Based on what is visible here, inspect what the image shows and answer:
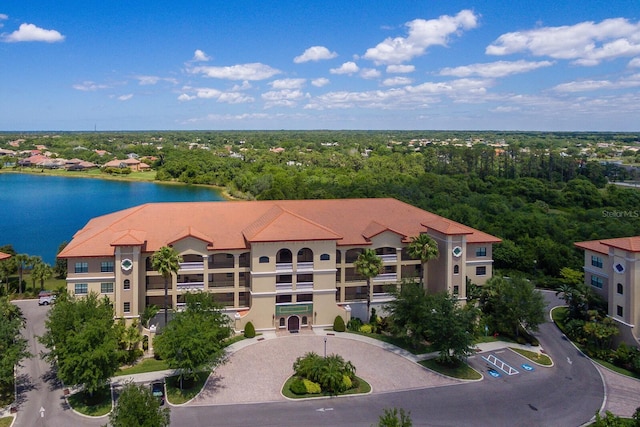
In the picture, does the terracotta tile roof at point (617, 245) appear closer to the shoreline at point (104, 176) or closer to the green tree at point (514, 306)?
the green tree at point (514, 306)

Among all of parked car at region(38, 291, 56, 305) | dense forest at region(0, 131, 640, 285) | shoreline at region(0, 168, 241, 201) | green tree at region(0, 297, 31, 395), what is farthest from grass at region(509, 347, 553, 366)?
shoreline at region(0, 168, 241, 201)

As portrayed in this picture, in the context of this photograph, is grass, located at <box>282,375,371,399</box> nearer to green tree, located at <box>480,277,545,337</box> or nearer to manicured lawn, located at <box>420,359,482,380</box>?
manicured lawn, located at <box>420,359,482,380</box>

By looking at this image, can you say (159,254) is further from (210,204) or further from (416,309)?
(416,309)

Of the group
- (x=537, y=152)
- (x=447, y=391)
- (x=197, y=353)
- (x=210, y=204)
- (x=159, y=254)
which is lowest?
(x=447, y=391)

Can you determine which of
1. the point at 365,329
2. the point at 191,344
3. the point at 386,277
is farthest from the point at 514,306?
the point at 191,344

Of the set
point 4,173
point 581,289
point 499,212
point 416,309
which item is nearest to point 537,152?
point 499,212

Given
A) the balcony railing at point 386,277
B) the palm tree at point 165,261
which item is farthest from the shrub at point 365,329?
the palm tree at point 165,261
